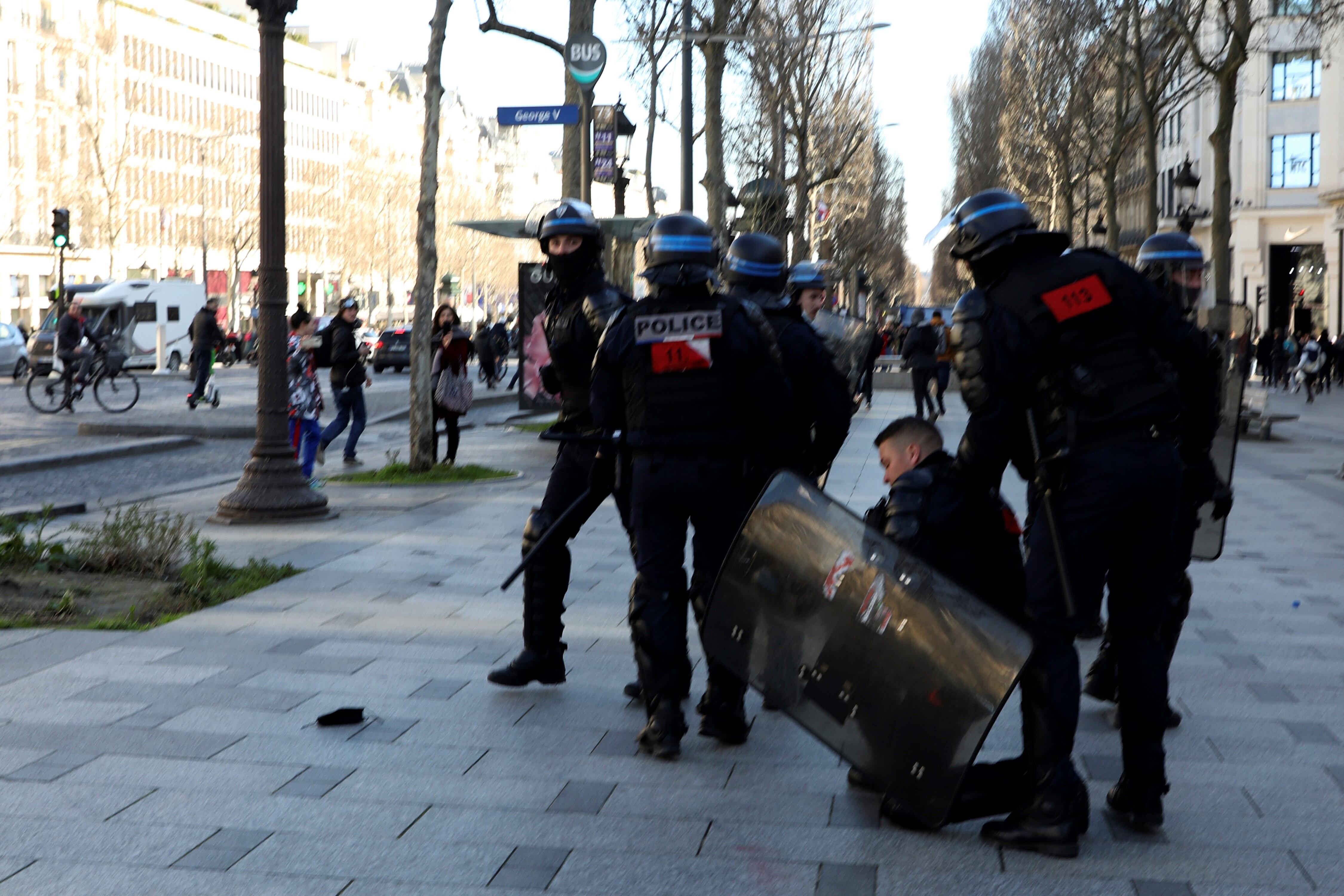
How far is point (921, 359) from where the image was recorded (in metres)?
23.9

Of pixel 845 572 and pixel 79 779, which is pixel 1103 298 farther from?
pixel 79 779

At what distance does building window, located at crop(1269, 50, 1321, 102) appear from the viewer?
5325cm

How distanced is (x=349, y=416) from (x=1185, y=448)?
1199cm

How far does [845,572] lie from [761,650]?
389mm

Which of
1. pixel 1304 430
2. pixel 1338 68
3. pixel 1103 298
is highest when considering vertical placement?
pixel 1338 68

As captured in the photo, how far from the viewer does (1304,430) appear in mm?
24578

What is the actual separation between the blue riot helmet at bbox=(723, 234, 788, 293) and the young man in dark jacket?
394 inches

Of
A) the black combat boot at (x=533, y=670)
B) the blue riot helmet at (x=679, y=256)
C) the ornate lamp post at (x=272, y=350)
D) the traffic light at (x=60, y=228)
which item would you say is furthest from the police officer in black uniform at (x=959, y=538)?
the traffic light at (x=60, y=228)

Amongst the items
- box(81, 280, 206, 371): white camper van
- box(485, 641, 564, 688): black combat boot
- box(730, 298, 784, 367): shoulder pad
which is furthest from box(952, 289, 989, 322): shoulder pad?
box(81, 280, 206, 371): white camper van

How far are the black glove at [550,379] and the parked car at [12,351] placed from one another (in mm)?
33409

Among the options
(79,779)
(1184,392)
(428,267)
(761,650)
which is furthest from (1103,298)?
(428,267)

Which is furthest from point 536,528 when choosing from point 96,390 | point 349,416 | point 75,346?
point 75,346

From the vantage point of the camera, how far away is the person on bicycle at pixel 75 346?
942 inches

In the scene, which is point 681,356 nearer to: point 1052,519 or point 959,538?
point 959,538
